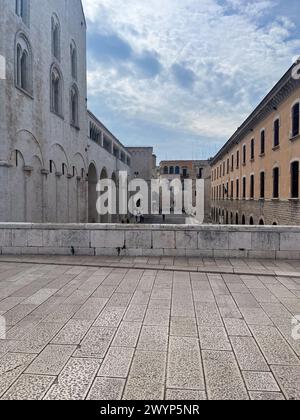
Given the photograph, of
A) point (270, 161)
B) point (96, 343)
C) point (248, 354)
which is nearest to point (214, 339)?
point (248, 354)

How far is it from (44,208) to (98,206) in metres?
13.6

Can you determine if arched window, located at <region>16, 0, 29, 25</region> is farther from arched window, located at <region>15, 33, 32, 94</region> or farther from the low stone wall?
the low stone wall

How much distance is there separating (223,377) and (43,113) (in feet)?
55.4

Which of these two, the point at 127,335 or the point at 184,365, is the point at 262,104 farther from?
the point at 184,365

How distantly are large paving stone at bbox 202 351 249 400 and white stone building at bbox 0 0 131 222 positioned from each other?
39.7ft

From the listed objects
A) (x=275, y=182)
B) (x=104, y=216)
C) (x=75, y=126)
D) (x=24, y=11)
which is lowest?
(x=104, y=216)

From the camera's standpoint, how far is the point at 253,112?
2345 cm

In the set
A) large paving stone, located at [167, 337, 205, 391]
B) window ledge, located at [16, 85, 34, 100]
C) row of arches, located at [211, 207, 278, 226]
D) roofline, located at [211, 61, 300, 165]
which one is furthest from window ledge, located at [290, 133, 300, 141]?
large paving stone, located at [167, 337, 205, 391]

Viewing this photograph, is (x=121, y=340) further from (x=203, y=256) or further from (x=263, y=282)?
(x=203, y=256)

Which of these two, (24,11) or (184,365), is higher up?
(24,11)

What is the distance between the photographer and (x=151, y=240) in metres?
7.96

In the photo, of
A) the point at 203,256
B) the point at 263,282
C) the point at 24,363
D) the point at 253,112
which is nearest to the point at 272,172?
the point at 253,112

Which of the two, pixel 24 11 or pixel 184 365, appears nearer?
pixel 184 365

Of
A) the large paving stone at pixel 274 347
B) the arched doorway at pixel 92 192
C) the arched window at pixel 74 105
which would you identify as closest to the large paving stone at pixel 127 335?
the large paving stone at pixel 274 347
